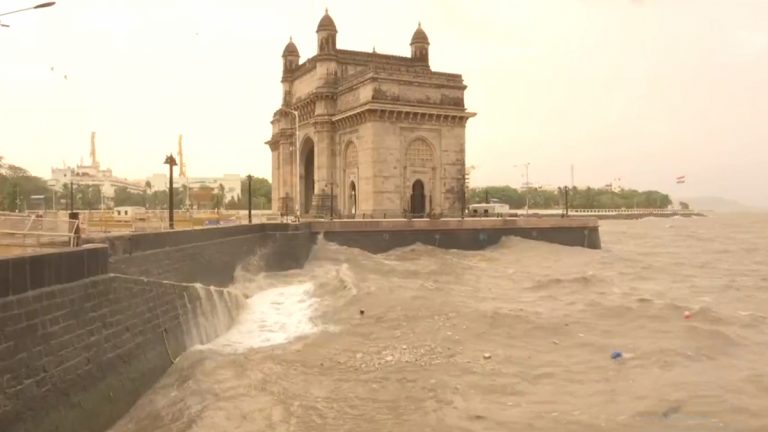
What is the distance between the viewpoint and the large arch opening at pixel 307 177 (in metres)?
49.4

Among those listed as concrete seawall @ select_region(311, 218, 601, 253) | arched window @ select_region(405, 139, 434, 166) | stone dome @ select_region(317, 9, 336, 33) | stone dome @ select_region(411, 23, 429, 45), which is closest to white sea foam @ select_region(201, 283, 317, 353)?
concrete seawall @ select_region(311, 218, 601, 253)

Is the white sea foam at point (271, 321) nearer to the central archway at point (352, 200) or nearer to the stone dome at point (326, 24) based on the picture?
the central archway at point (352, 200)

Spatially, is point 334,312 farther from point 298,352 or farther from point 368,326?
point 298,352

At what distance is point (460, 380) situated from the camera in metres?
11.2

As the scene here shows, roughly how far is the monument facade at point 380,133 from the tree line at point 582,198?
102536 mm

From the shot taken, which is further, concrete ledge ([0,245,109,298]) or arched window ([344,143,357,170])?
arched window ([344,143,357,170])

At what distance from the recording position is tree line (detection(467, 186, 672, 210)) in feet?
512

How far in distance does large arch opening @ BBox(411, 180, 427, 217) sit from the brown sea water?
16809 millimetres

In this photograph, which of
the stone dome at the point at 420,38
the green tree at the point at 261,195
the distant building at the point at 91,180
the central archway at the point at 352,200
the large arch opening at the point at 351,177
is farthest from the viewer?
the distant building at the point at 91,180

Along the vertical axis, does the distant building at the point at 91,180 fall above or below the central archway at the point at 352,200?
above

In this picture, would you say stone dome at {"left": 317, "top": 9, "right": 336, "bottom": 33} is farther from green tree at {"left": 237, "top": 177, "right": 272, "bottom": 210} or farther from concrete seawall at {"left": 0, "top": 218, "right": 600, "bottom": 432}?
green tree at {"left": 237, "top": 177, "right": 272, "bottom": 210}

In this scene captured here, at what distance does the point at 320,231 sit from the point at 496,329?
1762cm

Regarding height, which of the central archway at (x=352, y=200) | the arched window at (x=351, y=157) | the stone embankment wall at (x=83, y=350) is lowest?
the stone embankment wall at (x=83, y=350)

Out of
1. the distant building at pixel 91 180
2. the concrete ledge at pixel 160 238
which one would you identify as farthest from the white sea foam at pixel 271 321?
the distant building at pixel 91 180
